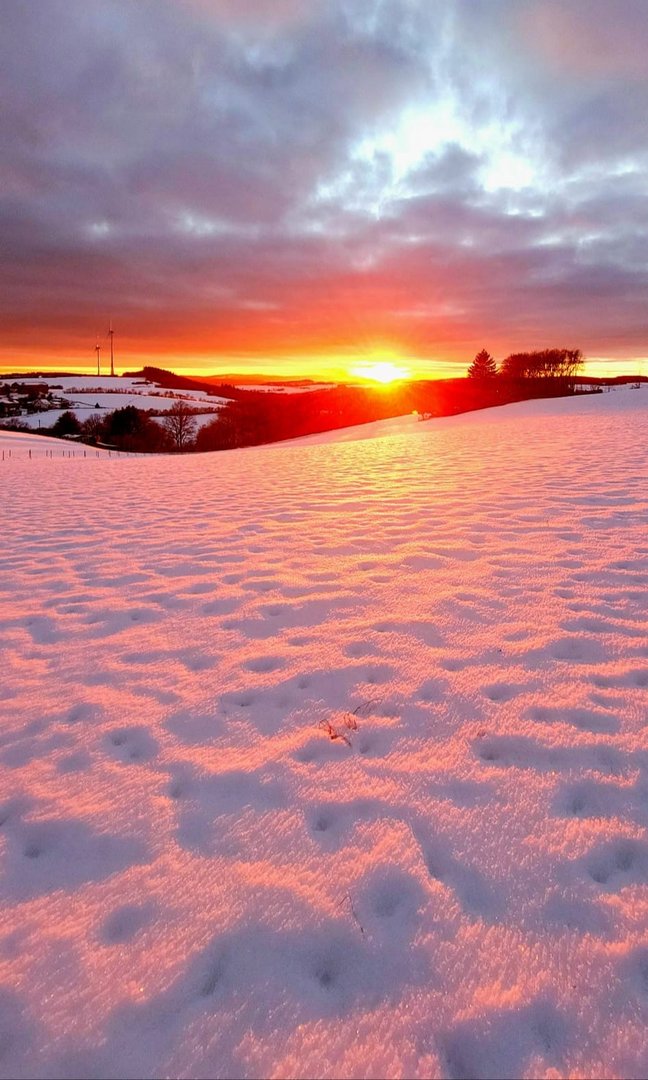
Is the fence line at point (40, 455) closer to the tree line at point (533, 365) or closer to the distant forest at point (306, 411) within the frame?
the distant forest at point (306, 411)

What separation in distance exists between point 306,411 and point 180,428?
21.2 metres

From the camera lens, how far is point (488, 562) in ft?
19.6

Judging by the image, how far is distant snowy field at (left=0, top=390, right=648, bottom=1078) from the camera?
1819mm

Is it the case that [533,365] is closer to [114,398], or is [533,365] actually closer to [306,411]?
[306,411]

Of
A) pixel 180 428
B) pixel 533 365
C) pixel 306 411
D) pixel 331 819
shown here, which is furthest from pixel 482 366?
pixel 331 819

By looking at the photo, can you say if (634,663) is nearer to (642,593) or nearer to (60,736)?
(642,593)

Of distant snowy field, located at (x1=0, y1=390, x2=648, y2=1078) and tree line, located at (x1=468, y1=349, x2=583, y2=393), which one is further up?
tree line, located at (x1=468, y1=349, x2=583, y2=393)

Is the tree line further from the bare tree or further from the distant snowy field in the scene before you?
the distant snowy field

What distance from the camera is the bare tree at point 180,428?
71.0m

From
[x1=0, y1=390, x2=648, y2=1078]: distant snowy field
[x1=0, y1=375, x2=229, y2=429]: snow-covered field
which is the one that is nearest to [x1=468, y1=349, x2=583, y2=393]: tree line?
[x1=0, y1=375, x2=229, y2=429]: snow-covered field

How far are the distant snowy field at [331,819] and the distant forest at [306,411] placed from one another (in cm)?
5861

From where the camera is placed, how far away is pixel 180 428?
72125 mm

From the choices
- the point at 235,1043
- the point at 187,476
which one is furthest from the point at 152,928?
the point at 187,476

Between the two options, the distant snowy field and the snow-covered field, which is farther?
the snow-covered field
